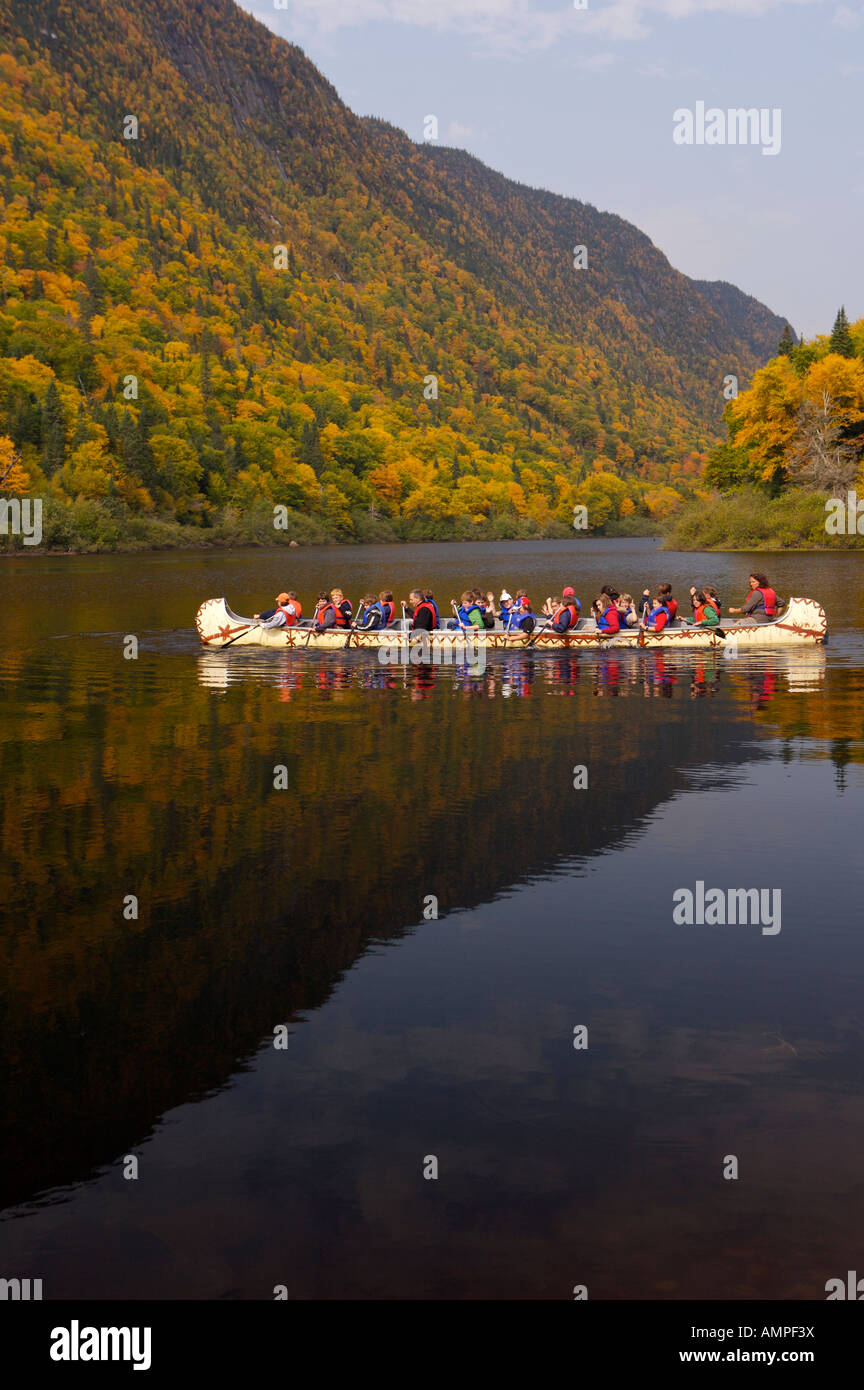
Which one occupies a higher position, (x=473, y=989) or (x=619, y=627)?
(x=619, y=627)

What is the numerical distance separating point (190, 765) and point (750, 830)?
976cm

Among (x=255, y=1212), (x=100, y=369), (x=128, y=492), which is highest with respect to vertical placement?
(x=100, y=369)

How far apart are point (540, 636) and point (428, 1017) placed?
2951 centimetres

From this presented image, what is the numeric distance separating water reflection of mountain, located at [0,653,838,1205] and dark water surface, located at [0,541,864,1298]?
0.18ft

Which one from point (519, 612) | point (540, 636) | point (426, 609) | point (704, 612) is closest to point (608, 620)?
point (540, 636)

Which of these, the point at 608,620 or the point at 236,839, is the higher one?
the point at 608,620

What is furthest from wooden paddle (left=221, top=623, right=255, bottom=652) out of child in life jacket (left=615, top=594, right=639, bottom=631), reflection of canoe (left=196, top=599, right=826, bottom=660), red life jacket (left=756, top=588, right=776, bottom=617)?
red life jacket (left=756, top=588, right=776, bottom=617)

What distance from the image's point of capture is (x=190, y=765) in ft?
71.8

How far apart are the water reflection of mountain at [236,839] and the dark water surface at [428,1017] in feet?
0.18

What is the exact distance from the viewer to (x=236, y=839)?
16.8 meters

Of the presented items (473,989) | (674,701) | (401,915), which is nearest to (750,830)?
(401,915)

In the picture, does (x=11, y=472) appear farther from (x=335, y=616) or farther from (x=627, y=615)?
(x=627, y=615)

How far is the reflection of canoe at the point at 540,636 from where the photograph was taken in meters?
39.8
